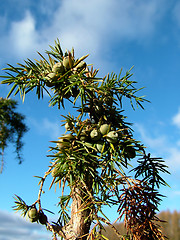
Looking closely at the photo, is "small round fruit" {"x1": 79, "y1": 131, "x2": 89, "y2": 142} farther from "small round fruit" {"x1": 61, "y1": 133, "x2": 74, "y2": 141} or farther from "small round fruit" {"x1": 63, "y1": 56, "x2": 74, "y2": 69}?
"small round fruit" {"x1": 63, "y1": 56, "x2": 74, "y2": 69}

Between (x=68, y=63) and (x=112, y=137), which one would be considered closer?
(x=112, y=137)

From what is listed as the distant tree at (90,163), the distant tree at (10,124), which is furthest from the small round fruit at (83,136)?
the distant tree at (10,124)

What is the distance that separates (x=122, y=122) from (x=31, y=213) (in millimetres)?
594

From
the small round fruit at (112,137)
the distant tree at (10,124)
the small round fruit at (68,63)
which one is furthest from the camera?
the distant tree at (10,124)

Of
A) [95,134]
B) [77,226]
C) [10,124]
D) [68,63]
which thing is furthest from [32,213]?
[10,124]

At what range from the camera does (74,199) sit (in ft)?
3.27

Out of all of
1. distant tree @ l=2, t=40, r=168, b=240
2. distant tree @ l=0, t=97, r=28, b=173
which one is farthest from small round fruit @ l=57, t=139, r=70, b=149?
distant tree @ l=0, t=97, r=28, b=173

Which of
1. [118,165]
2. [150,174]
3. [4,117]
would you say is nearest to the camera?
[118,165]

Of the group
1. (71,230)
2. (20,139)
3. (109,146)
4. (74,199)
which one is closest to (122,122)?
(109,146)

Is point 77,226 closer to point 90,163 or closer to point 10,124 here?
point 90,163

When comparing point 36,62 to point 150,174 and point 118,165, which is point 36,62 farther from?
point 150,174

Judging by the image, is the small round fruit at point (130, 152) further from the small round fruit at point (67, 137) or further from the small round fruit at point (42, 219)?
the small round fruit at point (42, 219)

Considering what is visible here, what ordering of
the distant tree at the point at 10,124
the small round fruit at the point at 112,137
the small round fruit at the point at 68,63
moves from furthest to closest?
the distant tree at the point at 10,124 < the small round fruit at the point at 68,63 < the small round fruit at the point at 112,137

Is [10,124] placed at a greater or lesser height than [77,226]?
greater
